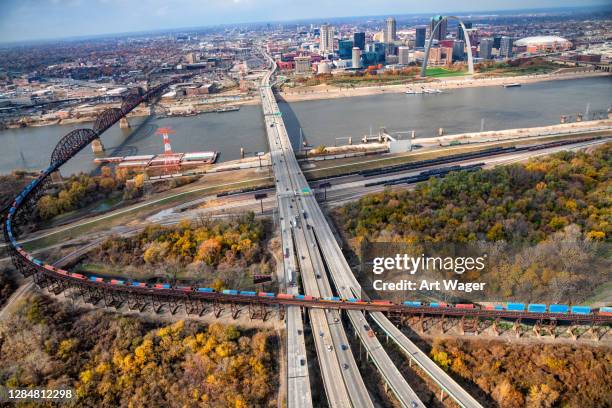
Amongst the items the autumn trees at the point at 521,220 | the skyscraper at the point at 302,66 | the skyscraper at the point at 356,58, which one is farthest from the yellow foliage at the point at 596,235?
the skyscraper at the point at 356,58

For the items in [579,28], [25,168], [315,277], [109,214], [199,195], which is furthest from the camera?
[579,28]

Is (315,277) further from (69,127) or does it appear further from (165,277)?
(69,127)

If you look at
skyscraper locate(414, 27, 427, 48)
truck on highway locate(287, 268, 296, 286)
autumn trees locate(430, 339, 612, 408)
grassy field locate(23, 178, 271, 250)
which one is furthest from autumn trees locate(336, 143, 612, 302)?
skyscraper locate(414, 27, 427, 48)

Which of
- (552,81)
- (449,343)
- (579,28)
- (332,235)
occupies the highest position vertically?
(579,28)

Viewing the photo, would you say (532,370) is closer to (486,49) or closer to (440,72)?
(440,72)

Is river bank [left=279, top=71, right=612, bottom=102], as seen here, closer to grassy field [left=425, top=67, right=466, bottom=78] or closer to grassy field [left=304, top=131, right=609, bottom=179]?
grassy field [left=425, top=67, right=466, bottom=78]

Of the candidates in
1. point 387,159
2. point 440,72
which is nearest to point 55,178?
point 387,159

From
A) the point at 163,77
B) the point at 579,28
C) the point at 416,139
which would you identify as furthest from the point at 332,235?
the point at 579,28

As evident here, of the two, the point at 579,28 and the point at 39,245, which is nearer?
the point at 39,245
